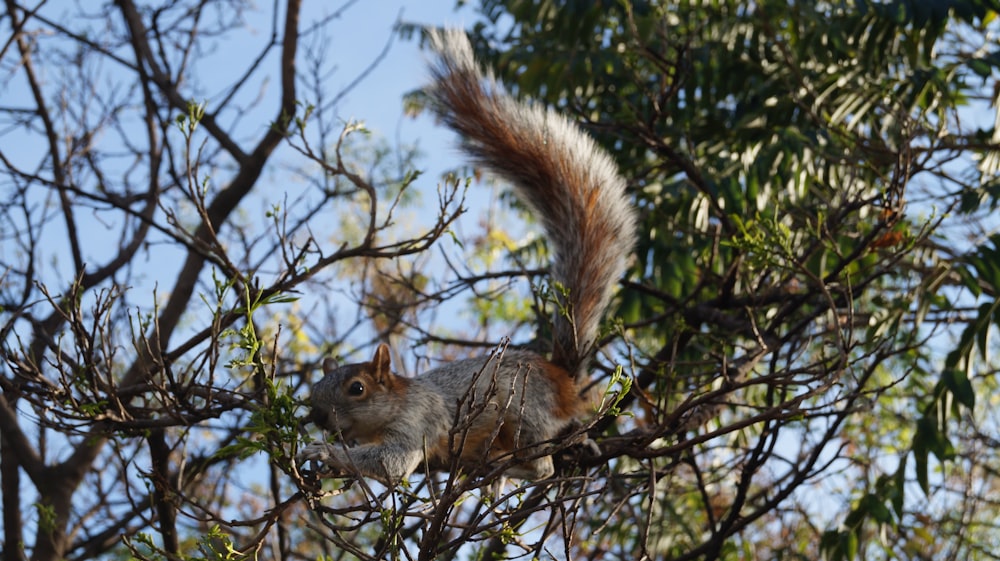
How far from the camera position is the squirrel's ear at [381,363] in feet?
9.92

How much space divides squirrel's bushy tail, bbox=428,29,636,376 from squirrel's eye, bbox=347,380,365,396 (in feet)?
2.59

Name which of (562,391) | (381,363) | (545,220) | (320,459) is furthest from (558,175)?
(320,459)

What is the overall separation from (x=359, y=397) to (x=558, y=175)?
1.13 metres

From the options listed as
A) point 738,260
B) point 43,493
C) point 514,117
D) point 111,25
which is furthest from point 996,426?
point 111,25

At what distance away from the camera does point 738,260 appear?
3799mm

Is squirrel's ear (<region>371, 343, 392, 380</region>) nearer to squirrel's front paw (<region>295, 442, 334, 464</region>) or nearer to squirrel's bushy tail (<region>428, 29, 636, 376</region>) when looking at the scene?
squirrel's front paw (<region>295, 442, 334, 464</region>)

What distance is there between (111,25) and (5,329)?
4.68 metres

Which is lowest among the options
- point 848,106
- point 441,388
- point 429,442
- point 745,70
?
point 429,442

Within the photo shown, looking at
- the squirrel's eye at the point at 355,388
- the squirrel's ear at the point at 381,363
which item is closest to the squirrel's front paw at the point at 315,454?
the squirrel's eye at the point at 355,388

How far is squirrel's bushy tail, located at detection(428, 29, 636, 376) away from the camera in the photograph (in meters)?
3.46

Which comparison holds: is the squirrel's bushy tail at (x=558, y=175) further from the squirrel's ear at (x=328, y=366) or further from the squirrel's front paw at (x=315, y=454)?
the squirrel's front paw at (x=315, y=454)

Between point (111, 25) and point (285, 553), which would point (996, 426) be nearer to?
point (285, 553)

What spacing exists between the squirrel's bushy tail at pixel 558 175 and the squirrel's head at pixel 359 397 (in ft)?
2.21

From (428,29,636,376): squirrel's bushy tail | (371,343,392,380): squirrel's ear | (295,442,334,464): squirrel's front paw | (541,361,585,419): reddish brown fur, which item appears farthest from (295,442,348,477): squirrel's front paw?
(428,29,636,376): squirrel's bushy tail
